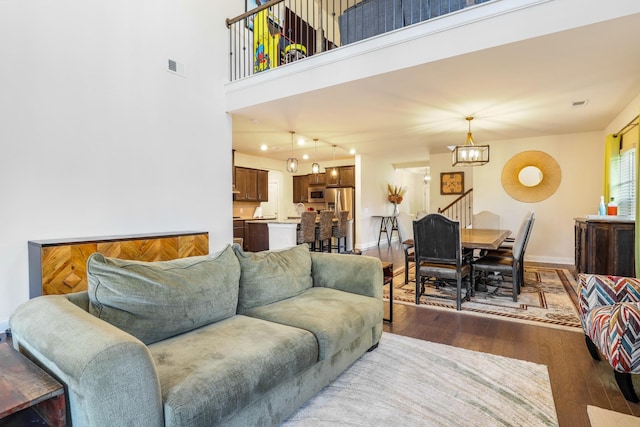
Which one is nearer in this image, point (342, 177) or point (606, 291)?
point (606, 291)

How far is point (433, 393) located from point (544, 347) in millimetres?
1270

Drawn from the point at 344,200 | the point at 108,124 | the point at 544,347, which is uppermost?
the point at 108,124

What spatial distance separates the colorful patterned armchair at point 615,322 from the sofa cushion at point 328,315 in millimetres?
1330

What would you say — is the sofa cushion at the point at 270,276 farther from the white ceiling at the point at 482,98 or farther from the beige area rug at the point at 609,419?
the white ceiling at the point at 482,98

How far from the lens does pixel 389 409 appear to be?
1.78 metres

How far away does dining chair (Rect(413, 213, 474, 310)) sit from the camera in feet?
11.3

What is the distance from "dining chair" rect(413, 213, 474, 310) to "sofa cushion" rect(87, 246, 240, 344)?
7.75 feet

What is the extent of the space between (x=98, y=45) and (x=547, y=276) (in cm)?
663

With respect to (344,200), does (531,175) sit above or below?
above

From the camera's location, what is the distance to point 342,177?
8922 millimetres

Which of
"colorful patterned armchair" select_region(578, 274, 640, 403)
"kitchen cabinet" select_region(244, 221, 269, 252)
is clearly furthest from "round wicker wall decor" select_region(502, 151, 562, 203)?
"kitchen cabinet" select_region(244, 221, 269, 252)

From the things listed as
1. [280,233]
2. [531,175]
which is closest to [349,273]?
[280,233]

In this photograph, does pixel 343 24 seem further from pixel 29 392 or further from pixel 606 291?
pixel 29 392

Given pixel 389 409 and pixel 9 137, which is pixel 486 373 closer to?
pixel 389 409
